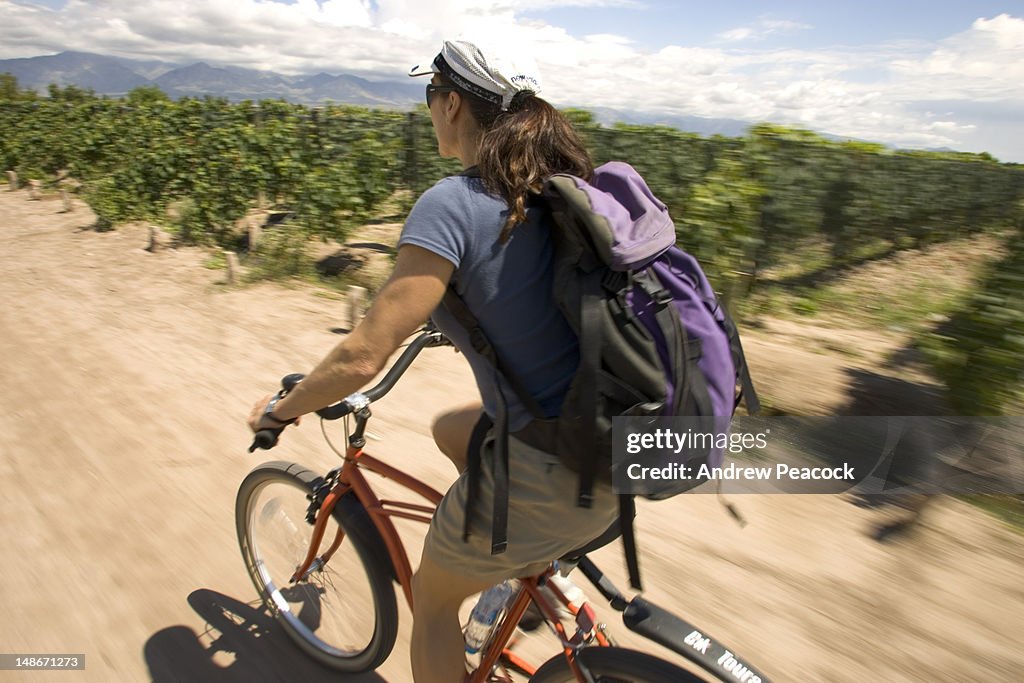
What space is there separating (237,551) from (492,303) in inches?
93.6

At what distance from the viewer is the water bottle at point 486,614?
1973mm

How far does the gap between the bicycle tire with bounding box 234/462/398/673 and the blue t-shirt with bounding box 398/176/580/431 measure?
0.97 metres

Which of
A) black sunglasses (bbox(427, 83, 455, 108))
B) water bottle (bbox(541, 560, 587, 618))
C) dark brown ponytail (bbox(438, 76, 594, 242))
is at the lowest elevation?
water bottle (bbox(541, 560, 587, 618))

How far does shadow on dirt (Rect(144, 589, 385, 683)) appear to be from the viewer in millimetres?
2553

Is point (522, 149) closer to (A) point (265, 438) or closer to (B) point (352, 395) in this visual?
(B) point (352, 395)

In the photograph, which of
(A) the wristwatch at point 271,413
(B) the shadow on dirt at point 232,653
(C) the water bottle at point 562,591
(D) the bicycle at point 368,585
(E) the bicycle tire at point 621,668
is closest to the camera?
(E) the bicycle tire at point 621,668

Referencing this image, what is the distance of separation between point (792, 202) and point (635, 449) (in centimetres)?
519

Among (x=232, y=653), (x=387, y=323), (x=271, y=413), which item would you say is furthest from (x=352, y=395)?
(x=232, y=653)

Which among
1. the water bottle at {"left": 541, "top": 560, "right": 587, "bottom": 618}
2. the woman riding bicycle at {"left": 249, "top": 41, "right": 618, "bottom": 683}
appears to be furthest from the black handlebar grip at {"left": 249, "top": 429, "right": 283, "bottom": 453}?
the water bottle at {"left": 541, "top": 560, "right": 587, "bottom": 618}

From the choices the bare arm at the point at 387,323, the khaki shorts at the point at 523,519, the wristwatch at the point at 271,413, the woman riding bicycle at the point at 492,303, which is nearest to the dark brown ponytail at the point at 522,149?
the woman riding bicycle at the point at 492,303

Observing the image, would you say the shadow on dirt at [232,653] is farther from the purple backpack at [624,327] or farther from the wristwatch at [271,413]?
the purple backpack at [624,327]

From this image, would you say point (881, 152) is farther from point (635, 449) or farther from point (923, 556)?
point (635, 449)

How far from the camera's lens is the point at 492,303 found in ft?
4.97

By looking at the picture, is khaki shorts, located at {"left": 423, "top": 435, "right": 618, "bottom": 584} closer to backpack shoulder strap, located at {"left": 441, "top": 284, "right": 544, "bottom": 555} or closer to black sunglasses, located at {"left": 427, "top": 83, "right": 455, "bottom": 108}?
backpack shoulder strap, located at {"left": 441, "top": 284, "right": 544, "bottom": 555}
